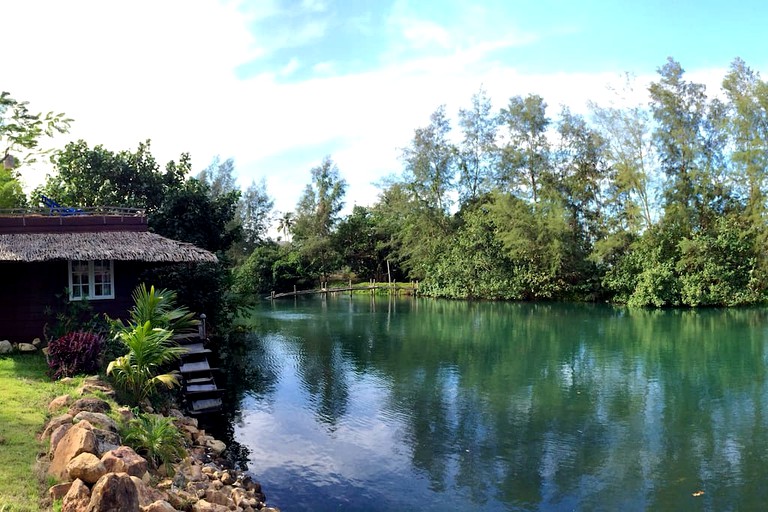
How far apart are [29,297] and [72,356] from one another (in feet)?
8.95

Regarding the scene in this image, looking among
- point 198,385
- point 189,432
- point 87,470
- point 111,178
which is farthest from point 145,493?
point 111,178

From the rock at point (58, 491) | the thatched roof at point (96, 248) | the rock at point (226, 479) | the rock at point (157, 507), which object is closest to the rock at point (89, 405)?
the rock at point (226, 479)

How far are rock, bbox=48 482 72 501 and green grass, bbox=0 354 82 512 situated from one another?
0.10 meters

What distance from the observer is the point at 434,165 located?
36.8 m

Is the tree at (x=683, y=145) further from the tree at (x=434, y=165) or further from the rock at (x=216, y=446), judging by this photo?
the rock at (x=216, y=446)

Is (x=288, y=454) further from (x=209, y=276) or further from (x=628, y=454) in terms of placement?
(x=209, y=276)

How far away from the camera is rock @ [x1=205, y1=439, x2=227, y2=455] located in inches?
328

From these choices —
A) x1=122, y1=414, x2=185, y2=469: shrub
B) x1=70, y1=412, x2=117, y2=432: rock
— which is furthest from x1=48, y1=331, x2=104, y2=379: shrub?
x1=70, y1=412, x2=117, y2=432: rock

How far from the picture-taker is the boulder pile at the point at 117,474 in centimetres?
433

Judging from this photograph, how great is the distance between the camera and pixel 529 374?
13.4 meters

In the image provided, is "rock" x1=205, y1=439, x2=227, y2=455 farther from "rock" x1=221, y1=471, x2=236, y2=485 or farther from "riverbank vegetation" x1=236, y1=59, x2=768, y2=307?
"riverbank vegetation" x1=236, y1=59, x2=768, y2=307

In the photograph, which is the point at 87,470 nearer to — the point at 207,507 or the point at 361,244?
the point at 207,507

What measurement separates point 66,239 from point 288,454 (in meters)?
6.14

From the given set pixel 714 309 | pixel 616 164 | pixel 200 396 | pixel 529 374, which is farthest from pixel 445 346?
pixel 616 164
